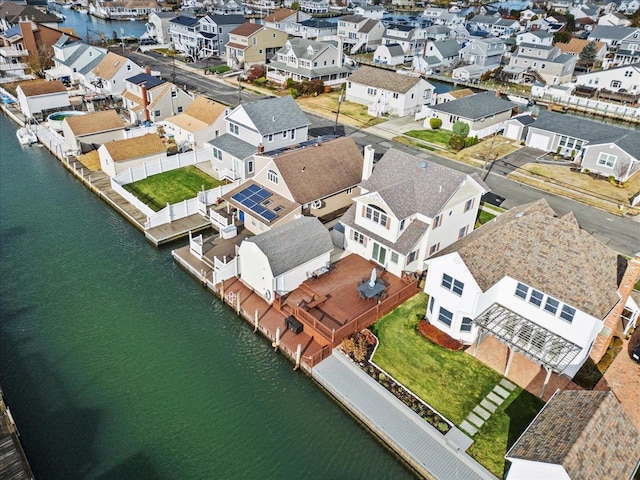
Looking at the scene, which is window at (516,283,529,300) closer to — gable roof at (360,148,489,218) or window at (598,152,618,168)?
gable roof at (360,148,489,218)

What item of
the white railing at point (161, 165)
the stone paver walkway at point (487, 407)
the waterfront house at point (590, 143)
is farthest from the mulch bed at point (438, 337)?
the waterfront house at point (590, 143)

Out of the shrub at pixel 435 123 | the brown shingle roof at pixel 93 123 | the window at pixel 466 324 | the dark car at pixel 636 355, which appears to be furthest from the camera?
the shrub at pixel 435 123

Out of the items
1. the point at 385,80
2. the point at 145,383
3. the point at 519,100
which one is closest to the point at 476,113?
the point at 385,80

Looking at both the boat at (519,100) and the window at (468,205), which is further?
the boat at (519,100)

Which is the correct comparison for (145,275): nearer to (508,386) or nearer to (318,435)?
(318,435)

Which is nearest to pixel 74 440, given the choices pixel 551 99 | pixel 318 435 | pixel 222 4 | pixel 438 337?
pixel 318 435

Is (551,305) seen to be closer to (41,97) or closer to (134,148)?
(134,148)

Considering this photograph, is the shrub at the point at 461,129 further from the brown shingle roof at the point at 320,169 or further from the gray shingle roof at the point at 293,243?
the gray shingle roof at the point at 293,243
